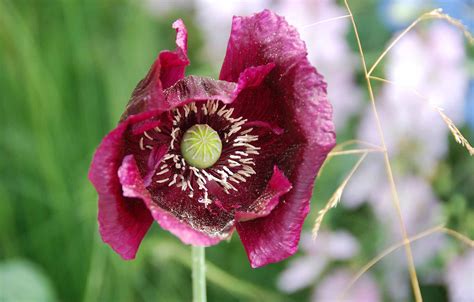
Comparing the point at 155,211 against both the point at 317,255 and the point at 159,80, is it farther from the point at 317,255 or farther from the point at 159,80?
the point at 317,255

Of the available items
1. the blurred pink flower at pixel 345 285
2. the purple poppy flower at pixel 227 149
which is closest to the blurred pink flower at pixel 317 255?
the blurred pink flower at pixel 345 285

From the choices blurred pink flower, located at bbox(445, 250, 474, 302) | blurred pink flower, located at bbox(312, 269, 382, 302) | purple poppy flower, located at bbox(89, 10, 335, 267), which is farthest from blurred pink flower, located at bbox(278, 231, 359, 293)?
purple poppy flower, located at bbox(89, 10, 335, 267)

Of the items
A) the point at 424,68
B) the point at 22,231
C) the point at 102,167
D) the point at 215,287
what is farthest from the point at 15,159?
the point at 102,167

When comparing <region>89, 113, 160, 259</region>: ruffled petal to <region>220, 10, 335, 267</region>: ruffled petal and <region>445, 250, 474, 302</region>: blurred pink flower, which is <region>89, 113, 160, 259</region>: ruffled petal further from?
<region>445, 250, 474, 302</region>: blurred pink flower

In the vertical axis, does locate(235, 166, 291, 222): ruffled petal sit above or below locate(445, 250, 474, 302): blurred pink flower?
above

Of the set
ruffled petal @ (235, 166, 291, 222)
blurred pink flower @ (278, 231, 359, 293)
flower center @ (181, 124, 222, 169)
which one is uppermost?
flower center @ (181, 124, 222, 169)

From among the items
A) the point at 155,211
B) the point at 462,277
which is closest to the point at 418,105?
the point at 462,277

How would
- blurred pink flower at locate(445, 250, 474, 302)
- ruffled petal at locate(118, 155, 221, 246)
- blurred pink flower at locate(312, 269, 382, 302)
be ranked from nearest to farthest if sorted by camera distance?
ruffled petal at locate(118, 155, 221, 246) < blurred pink flower at locate(445, 250, 474, 302) < blurred pink flower at locate(312, 269, 382, 302)

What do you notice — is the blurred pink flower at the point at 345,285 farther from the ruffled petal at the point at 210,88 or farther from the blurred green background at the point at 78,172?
the ruffled petal at the point at 210,88
